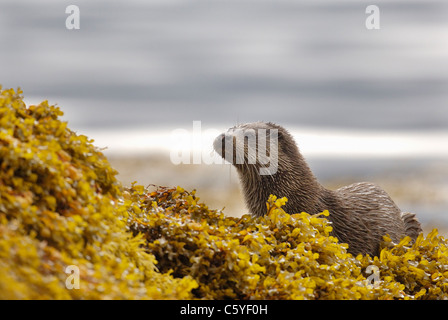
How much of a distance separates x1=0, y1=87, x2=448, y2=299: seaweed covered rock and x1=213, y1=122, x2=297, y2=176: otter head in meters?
1.59

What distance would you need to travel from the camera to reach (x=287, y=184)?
6723mm

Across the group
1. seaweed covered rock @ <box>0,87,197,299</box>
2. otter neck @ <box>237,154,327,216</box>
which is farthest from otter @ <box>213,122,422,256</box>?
seaweed covered rock @ <box>0,87,197,299</box>

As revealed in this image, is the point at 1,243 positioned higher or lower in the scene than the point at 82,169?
lower

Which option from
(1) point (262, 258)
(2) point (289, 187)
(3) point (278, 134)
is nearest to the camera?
(1) point (262, 258)

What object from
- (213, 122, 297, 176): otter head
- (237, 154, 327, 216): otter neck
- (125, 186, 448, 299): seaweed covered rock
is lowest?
(125, 186, 448, 299): seaweed covered rock

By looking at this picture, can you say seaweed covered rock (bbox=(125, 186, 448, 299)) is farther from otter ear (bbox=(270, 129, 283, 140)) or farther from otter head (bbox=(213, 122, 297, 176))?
otter ear (bbox=(270, 129, 283, 140))

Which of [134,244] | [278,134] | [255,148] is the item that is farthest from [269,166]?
[134,244]

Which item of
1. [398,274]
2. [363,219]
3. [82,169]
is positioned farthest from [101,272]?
[363,219]

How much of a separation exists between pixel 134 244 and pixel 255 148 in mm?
3241

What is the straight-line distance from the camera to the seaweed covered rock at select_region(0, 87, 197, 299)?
2.86 meters

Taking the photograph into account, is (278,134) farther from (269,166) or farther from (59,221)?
(59,221)
